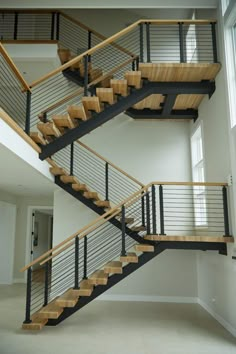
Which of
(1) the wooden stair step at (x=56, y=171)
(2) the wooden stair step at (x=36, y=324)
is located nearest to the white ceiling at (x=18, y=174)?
(1) the wooden stair step at (x=56, y=171)

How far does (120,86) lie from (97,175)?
2551 millimetres

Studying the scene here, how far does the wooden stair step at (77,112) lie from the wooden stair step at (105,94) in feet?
1.24

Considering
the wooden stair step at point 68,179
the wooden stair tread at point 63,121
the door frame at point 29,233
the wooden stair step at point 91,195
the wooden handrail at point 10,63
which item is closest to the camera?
the wooden handrail at point 10,63

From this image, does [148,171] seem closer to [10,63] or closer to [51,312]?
[51,312]

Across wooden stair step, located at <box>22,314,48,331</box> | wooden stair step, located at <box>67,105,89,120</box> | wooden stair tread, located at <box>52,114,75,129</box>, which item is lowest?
wooden stair step, located at <box>22,314,48,331</box>

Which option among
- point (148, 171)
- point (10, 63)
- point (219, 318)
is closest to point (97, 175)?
point (148, 171)

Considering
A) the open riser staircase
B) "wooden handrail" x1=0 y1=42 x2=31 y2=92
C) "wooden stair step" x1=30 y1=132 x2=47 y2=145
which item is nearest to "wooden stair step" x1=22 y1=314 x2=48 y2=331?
the open riser staircase

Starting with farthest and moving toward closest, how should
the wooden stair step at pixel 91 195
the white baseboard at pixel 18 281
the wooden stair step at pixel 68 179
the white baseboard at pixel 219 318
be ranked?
the white baseboard at pixel 18 281 < the wooden stair step at pixel 91 195 < the wooden stair step at pixel 68 179 < the white baseboard at pixel 219 318

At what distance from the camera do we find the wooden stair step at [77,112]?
4.62 meters

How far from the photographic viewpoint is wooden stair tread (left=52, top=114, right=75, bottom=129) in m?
4.58

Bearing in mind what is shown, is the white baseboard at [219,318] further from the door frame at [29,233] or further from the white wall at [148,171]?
the door frame at [29,233]

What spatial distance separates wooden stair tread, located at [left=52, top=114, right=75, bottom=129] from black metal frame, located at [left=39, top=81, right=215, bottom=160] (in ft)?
0.38

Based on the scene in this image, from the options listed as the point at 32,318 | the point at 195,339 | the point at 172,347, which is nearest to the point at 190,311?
the point at 195,339

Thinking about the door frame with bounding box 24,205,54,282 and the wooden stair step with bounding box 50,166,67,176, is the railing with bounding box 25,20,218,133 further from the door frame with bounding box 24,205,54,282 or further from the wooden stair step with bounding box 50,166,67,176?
the door frame with bounding box 24,205,54,282
